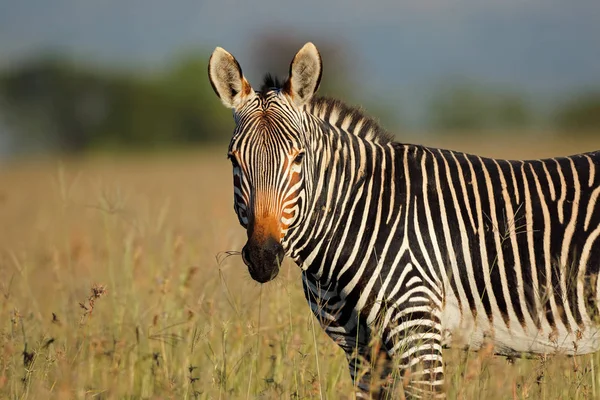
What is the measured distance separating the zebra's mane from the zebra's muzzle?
1330 millimetres

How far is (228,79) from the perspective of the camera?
5.37 m

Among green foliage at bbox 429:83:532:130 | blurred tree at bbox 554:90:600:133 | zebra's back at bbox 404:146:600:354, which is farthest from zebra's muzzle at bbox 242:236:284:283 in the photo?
green foliage at bbox 429:83:532:130

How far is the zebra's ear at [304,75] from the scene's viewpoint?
512cm

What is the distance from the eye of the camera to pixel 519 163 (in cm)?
550

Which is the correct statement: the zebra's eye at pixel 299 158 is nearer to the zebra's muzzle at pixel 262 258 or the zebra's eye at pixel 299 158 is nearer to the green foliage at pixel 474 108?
the zebra's muzzle at pixel 262 258

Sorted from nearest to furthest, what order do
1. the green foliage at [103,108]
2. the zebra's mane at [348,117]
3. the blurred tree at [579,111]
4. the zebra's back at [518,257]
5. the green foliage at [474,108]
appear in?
the zebra's back at [518,257]
the zebra's mane at [348,117]
the blurred tree at [579,111]
the green foliage at [103,108]
the green foliage at [474,108]

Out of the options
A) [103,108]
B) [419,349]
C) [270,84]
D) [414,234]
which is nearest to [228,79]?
[270,84]

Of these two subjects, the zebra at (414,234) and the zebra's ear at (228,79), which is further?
the zebra's ear at (228,79)

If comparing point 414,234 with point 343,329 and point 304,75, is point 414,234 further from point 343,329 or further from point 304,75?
point 304,75

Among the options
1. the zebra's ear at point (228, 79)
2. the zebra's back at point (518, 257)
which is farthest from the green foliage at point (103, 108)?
the zebra's back at point (518, 257)

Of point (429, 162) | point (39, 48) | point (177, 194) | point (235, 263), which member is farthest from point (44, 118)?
point (429, 162)

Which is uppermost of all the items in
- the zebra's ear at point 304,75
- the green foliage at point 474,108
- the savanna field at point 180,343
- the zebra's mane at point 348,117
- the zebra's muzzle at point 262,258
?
the green foliage at point 474,108

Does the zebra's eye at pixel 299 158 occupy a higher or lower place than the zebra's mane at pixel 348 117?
lower

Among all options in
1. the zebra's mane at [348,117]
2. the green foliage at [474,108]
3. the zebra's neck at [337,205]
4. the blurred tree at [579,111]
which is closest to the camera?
the zebra's neck at [337,205]
